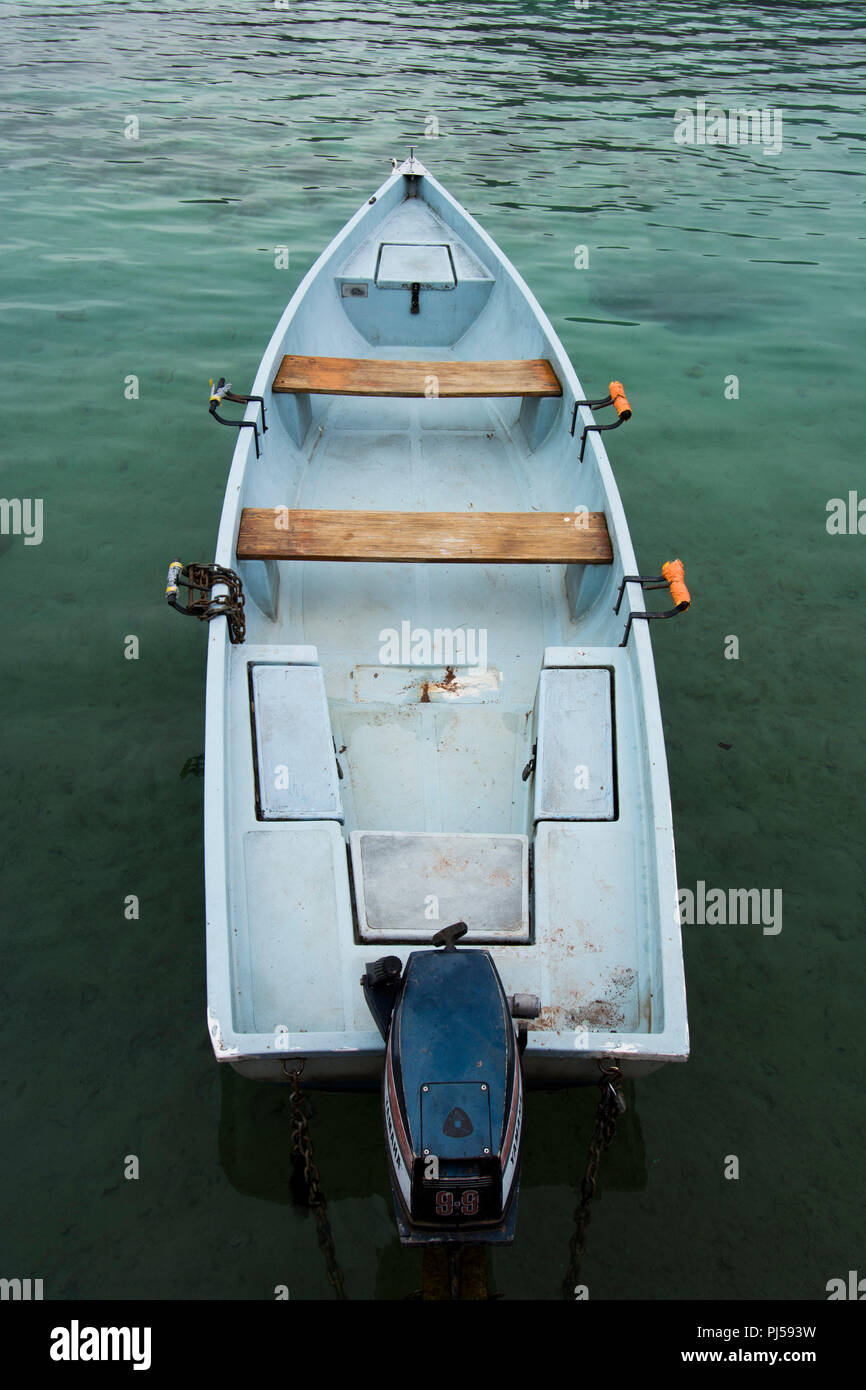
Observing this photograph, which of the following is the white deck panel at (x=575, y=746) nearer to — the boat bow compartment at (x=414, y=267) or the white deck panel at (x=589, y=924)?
the white deck panel at (x=589, y=924)

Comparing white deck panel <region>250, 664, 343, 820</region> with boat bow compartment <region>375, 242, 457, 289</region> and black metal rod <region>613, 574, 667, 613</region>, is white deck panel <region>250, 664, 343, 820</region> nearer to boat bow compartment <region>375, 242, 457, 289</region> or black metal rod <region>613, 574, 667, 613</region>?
black metal rod <region>613, 574, 667, 613</region>

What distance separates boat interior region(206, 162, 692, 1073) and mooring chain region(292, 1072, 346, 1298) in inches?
12.8

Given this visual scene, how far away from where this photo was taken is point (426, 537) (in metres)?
5.69

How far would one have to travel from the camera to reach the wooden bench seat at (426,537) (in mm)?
5523

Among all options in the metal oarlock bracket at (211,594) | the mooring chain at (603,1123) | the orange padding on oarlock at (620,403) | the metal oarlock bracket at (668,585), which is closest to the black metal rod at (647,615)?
the metal oarlock bracket at (668,585)

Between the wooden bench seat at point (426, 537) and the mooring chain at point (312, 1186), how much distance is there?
10.7 ft

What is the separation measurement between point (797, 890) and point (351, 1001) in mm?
3074

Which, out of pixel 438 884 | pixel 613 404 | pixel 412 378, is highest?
pixel 412 378

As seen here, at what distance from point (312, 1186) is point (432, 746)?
252 centimetres

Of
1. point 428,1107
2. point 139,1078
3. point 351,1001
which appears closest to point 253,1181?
→ point 139,1078

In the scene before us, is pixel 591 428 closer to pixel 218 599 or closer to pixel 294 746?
pixel 218 599

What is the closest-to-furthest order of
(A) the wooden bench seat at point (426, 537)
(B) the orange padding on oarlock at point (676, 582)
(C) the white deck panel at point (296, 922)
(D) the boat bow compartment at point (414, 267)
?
(C) the white deck panel at point (296, 922) < (B) the orange padding on oarlock at point (676, 582) < (A) the wooden bench seat at point (426, 537) < (D) the boat bow compartment at point (414, 267)

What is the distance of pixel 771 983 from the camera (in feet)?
15.8

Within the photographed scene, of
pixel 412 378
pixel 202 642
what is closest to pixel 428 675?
pixel 202 642
